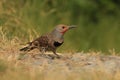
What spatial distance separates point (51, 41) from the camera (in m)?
9.93

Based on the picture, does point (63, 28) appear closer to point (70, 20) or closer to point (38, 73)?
point (38, 73)

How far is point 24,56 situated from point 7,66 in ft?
4.07

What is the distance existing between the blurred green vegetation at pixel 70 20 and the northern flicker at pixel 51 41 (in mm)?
1479

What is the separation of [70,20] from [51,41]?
7.85m

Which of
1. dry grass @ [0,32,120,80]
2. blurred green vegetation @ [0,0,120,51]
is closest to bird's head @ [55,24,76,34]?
dry grass @ [0,32,120,80]

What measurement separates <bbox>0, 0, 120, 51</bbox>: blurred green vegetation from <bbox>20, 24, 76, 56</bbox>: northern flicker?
148 cm

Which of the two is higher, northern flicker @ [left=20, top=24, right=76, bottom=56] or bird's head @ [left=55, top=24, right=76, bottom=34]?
bird's head @ [left=55, top=24, right=76, bottom=34]

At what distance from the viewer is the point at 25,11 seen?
1417cm

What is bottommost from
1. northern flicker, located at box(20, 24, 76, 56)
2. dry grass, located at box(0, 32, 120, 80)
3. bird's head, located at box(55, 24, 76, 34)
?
dry grass, located at box(0, 32, 120, 80)

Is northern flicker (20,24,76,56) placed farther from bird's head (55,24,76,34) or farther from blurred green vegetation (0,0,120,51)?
blurred green vegetation (0,0,120,51)

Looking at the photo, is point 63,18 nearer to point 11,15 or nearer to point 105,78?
point 11,15

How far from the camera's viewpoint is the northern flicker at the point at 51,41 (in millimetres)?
9883

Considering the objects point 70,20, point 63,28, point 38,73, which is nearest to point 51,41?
point 63,28

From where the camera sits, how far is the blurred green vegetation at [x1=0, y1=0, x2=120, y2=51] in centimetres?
1308
